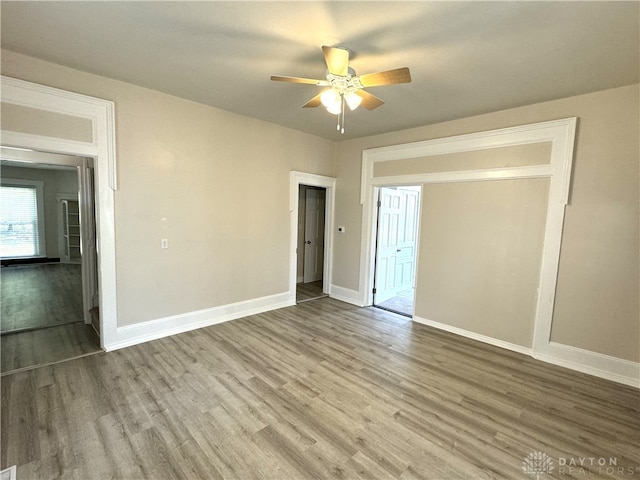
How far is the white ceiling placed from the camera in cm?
186

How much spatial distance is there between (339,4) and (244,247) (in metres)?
3.16

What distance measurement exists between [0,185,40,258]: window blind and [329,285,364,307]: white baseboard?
8.40 meters

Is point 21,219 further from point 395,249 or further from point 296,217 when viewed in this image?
point 395,249

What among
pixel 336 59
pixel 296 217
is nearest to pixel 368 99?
pixel 336 59

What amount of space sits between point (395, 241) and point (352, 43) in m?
3.75

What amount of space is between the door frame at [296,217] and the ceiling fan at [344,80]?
6.83 ft

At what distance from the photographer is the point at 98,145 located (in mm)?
2969

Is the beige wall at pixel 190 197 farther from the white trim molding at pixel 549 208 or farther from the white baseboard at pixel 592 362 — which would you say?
the white baseboard at pixel 592 362

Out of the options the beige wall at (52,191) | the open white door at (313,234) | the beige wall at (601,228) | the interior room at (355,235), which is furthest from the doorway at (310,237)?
the beige wall at (52,191)

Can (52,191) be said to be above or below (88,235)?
above

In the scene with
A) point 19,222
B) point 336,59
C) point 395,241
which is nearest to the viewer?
point 336,59

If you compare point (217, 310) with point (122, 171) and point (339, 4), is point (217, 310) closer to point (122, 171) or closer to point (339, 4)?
point (122, 171)

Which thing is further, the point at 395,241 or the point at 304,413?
the point at 395,241

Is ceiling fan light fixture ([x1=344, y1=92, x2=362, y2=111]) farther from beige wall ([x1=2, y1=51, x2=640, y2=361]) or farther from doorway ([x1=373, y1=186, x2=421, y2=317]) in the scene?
doorway ([x1=373, y1=186, x2=421, y2=317])
